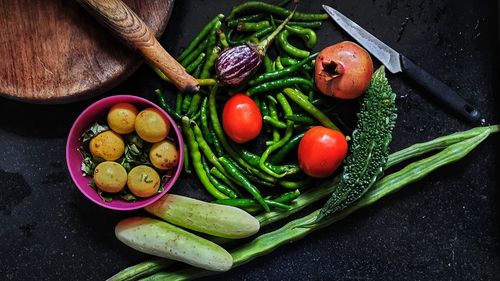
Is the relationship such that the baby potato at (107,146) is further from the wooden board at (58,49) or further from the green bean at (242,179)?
the green bean at (242,179)

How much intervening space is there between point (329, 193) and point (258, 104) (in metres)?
0.32

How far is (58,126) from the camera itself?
1831 millimetres

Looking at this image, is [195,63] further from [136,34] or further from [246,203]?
[246,203]

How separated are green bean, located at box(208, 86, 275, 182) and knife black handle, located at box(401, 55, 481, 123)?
0.49m

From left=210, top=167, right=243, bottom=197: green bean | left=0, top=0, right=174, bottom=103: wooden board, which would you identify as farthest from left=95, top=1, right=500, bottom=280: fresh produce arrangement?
left=0, top=0, right=174, bottom=103: wooden board

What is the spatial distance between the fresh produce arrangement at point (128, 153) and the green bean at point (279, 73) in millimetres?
273

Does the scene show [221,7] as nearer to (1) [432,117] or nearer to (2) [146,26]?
(2) [146,26]

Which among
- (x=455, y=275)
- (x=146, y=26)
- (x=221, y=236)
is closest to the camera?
(x=146, y=26)

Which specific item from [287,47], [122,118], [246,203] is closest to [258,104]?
[287,47]

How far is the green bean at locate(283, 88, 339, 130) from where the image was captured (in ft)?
5.73

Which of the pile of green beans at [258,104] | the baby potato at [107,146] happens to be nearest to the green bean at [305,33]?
the pile of green beans at [258,104]

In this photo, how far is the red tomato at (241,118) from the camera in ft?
5.58

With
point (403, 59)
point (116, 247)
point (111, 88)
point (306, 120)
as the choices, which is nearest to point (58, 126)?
point (111, 88)

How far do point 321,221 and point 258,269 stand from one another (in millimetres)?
239
